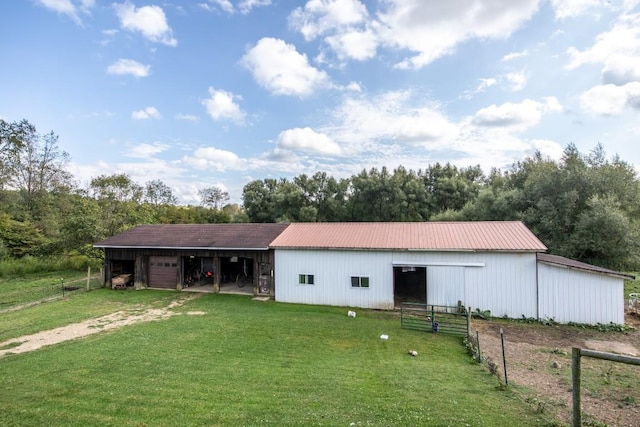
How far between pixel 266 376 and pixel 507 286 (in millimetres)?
11420

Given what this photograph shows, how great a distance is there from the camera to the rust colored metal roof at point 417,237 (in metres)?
14.7

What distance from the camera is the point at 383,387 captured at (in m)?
6.88

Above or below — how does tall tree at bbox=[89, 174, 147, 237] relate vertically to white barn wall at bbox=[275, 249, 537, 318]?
above

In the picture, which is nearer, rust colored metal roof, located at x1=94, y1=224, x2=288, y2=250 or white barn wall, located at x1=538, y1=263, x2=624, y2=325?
white barn wall, located at x1=538, y1=263, x2=624, y2=325

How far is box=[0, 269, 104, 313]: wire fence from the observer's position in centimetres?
1623

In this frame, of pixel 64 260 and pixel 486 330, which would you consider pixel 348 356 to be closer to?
pixel 486 330

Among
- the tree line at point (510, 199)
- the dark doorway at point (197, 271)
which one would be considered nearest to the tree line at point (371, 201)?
the tree line at point (510, 199)

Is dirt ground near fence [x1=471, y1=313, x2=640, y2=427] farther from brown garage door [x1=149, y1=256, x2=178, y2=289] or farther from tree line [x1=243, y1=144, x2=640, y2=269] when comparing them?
brown garage door [x1=149, y1=256, x2=178, y2=289]

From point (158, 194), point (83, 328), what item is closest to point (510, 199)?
point (83, 328)

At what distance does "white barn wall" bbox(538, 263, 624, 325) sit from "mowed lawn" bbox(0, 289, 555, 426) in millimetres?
5624

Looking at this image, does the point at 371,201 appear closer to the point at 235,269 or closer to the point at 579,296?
the point at 235,269

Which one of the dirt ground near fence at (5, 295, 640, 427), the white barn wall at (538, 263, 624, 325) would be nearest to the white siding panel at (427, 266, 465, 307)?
the dirt ground near fence at (5, 295, 640, 427)

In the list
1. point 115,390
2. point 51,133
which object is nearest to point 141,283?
point 115,390

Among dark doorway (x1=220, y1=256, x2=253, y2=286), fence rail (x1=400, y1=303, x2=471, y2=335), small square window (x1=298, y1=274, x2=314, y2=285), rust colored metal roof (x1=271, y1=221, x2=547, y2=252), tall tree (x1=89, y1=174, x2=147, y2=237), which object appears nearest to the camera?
fence rail (x1=400, y1=303, x2=471, y2=335)
